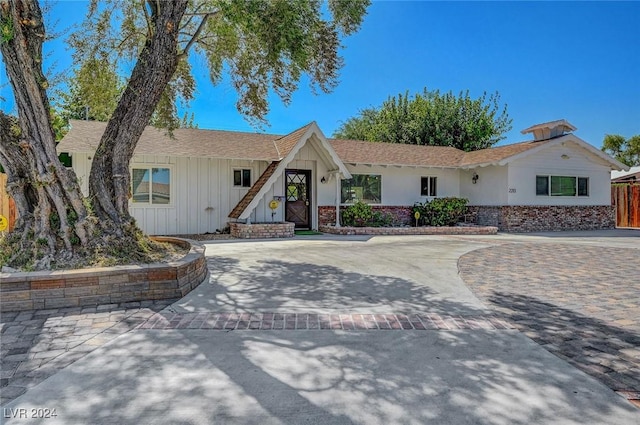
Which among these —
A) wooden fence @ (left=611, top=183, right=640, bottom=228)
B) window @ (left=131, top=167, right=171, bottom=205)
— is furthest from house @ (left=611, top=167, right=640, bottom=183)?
window @ (left=131, top=167, right=171, bottom=205)

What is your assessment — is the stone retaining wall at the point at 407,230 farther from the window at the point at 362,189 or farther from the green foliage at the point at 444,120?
the green foliage at the point at 444,120

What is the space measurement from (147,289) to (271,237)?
8050 mm

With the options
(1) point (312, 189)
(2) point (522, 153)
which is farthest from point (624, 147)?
(1) point (312, 189)

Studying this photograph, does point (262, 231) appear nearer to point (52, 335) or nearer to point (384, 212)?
point (384, 212)

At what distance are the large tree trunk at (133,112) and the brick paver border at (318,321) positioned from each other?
2794 millimetres

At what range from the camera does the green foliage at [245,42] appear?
6539 mm

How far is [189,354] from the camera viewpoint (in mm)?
3305

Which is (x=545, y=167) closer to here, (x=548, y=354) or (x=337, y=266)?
(x=337, y=266)

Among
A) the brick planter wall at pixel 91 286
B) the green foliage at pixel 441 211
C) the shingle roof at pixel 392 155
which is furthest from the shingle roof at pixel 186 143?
the brick planter wall at pixel 91 286

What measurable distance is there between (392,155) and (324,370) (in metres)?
15.5

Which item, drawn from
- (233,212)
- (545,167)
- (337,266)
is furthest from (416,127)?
(337,266)

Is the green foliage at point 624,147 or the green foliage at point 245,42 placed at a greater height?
the green foliage at point 624,147

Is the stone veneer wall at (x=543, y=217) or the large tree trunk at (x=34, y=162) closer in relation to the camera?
the large tree trunk at (x=34, y=162)

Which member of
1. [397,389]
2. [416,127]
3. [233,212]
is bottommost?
[397,389]
